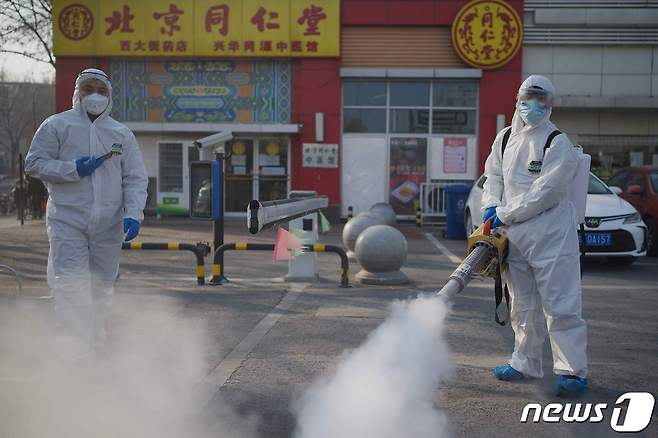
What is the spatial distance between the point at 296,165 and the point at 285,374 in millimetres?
14612

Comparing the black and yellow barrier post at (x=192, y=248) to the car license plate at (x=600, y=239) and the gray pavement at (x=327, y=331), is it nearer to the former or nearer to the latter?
the gray pavement at (x=327, y=331)

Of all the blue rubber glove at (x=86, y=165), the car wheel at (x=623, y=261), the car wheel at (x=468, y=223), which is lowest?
the car wheel at (x=623, y=261)

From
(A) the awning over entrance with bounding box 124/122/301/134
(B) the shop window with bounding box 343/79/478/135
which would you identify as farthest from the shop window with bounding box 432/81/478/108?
(A) the awning over entrance with bounding box 124/122/301/134

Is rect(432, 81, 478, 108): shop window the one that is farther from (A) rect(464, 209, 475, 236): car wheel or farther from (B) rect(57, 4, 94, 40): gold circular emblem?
(B) rect(57, 4, 94, 40): gold circular emblem

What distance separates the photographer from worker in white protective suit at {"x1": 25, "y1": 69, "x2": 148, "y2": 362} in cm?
507

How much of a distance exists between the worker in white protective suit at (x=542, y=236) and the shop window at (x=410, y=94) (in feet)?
48.0

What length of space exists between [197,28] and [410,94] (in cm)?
586

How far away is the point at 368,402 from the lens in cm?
418

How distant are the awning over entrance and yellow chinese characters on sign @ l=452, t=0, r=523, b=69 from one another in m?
4.80

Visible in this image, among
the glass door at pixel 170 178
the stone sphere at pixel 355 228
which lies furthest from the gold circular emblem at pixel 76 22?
the stone sphere at pixel 355 228

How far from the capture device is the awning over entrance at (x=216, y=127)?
1891cm

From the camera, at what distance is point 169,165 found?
19953mm

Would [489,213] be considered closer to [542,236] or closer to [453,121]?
[542,236]

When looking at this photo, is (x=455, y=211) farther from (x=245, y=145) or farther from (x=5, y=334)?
(x=5, y=334)
